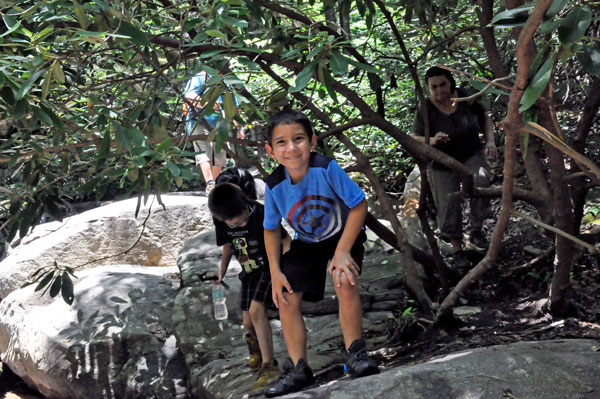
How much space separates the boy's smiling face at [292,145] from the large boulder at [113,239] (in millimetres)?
4331

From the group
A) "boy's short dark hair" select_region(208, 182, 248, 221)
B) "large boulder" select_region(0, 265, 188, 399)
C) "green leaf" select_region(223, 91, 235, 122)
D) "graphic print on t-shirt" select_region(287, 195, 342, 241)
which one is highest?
"green leaf" select_region(223, 91, 235, 122)

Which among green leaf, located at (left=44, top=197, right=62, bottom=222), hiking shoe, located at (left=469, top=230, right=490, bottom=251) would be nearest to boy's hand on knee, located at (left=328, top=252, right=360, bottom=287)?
green leaf, located at (left=44, top=197, right=62, bottom=222)

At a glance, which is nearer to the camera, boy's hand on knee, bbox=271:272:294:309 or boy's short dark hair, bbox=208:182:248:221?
boy's hand on knee, bbox=271:272:294:309

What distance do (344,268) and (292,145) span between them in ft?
2.13

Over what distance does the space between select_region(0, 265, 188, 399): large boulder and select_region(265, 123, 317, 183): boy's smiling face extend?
2550mm

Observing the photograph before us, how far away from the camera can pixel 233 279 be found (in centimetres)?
611

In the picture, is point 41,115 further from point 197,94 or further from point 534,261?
point 534,261

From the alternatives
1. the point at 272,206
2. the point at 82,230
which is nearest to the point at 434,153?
the point at 272,206

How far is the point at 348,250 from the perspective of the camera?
11.2 feet

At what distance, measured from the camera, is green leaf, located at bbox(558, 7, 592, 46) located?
193 centimetres

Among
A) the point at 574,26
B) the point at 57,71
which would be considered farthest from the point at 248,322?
the point at 574,26

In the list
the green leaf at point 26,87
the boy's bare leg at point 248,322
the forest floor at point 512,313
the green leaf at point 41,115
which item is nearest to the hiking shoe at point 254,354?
the boy's bare leg at point 248,322

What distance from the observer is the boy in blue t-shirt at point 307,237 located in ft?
11.3

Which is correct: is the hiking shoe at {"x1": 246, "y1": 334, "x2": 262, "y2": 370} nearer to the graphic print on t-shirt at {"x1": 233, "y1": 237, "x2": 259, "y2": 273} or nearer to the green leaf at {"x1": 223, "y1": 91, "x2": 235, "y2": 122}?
the graphic print on t-shirt at {"x1": 233, "y1": 237, "x2": 259, "y2": 273}
